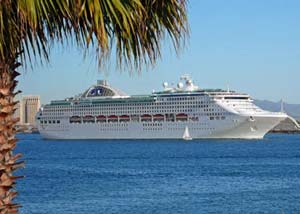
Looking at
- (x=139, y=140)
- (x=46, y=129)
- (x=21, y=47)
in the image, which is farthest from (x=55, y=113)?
(x=21, y=47)

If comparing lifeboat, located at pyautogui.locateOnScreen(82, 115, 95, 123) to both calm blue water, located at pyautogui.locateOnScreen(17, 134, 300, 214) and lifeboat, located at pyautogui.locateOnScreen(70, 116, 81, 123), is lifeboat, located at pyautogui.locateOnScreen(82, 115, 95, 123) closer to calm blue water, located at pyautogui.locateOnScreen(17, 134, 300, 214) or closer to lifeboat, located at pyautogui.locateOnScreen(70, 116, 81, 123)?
lifeboat, located at pyautogui.locateOnScreen(70, 116, 81, 123)

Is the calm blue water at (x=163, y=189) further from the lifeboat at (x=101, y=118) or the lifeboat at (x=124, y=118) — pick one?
the lifeboat at (x=101, y=118)

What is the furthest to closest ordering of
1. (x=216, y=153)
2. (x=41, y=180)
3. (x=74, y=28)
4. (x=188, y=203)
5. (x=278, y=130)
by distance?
(x=278, y=130) → (x=216, y=153) → (x=41, y=180) → (x=188, y=203) → (x=74, y=28)

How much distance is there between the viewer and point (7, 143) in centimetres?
354

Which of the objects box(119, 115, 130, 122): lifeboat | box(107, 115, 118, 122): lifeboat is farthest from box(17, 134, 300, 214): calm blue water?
box(107, 115, 118, 122): lifeboat

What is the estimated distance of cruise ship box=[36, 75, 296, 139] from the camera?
77688mm

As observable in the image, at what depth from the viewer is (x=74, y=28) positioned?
3.53m

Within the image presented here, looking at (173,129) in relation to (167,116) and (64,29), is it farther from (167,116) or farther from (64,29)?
(64,29)

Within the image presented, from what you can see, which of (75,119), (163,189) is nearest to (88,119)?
A: (75,119)

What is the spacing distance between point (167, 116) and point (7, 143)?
7845 centimetres

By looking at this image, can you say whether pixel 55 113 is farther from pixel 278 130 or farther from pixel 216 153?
pixel 278 130

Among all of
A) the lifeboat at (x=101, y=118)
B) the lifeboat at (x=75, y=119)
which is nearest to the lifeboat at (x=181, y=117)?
the lifeboat at (x=101, y=118)

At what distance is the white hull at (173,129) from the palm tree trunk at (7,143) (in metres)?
72.9

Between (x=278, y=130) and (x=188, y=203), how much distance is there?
13293 centimetres
